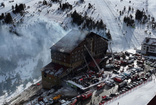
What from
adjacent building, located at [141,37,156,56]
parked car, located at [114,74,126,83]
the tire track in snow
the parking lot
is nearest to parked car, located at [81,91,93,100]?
the parking lot

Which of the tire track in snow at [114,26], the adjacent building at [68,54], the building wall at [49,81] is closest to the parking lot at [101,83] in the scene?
the building wall at [49,81]

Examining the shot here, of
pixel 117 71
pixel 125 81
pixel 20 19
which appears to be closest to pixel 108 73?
pixel 117 71

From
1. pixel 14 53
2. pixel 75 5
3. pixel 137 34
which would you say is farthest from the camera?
pixel 75 5

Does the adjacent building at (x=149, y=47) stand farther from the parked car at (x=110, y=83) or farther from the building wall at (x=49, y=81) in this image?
the building wall at (x=49, y=81)

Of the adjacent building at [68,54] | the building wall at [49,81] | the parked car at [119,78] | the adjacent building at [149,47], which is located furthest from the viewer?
the adjacent building at [149,47]

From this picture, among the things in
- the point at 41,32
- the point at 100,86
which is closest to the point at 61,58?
the point at 100,86

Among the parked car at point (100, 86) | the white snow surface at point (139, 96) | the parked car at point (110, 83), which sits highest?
the parked car at point (100, 86)

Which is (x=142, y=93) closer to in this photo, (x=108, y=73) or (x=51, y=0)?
(x=108, y=73)
